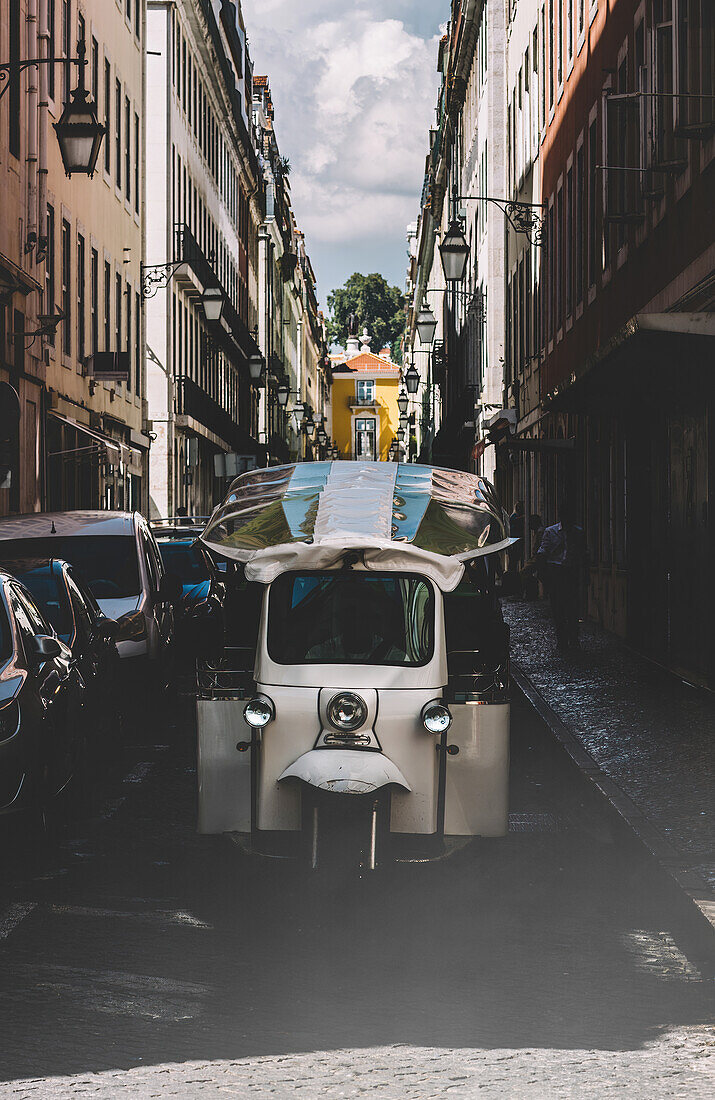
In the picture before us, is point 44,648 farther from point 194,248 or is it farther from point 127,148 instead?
point 194,248

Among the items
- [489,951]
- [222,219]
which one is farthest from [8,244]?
[222,219]

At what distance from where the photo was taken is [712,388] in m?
16.1

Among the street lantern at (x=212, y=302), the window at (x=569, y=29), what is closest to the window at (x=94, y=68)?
the street lantern at (x=212, y=302)

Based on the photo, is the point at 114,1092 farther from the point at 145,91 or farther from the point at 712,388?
the point at 145,91

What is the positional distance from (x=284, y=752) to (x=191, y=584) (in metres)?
13.9

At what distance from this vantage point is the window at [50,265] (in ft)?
94.3

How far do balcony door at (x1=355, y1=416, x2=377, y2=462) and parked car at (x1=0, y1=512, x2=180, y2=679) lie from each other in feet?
462

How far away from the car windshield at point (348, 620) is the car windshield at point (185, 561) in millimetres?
13452

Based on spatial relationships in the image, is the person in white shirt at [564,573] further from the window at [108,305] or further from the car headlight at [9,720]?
the window at [108,305]

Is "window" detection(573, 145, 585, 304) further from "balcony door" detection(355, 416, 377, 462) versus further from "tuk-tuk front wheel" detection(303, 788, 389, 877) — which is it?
"balcony door" detection(355, 416, 377, 462)

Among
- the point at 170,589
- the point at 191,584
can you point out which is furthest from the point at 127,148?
the point at 170,589

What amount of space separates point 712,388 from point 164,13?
3211 cm

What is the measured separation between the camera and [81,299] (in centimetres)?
3256

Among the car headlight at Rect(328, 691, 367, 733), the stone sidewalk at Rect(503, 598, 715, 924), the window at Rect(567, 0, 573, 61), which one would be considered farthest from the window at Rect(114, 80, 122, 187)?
the car headlight at Rect(328, 691, 367, 733)
